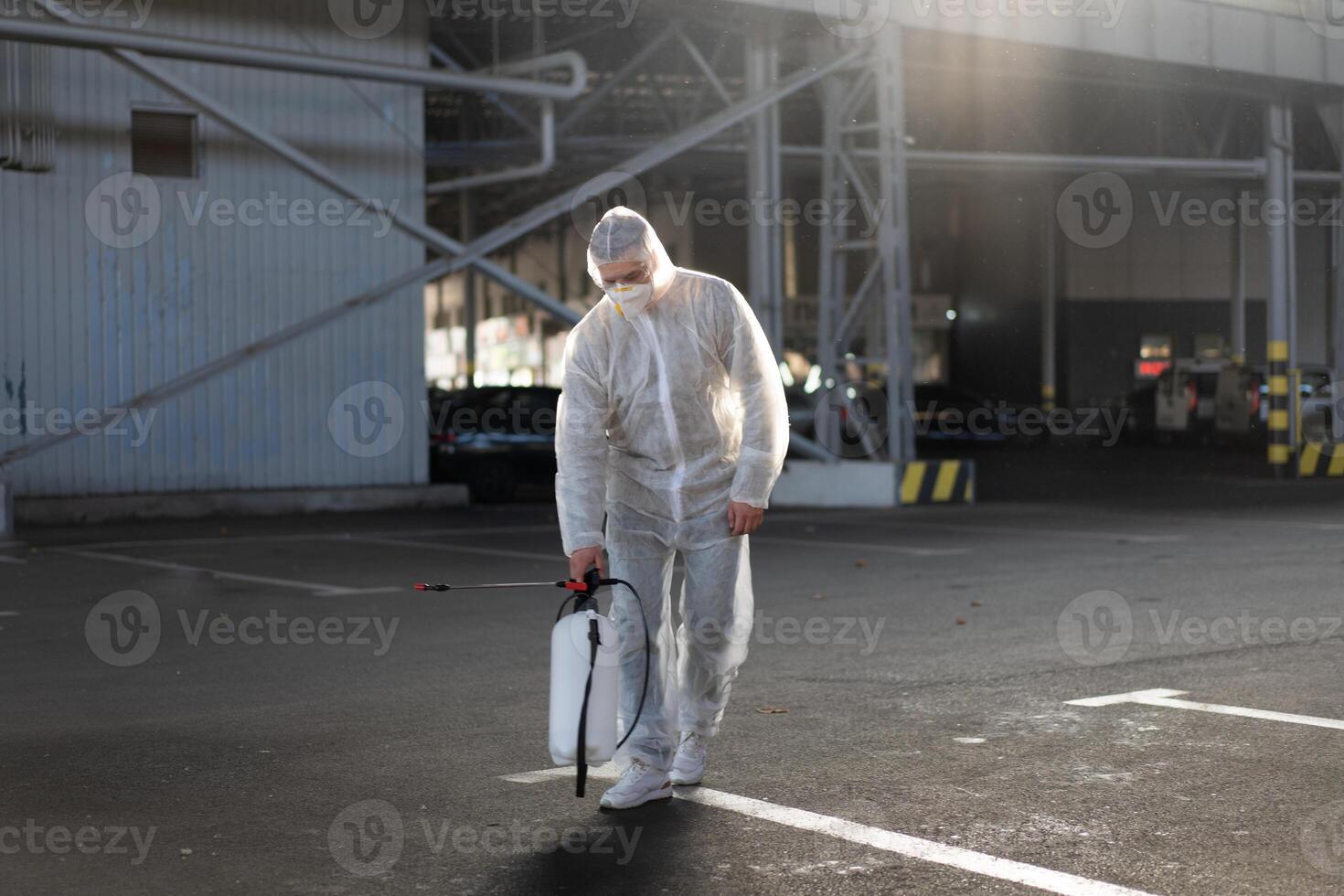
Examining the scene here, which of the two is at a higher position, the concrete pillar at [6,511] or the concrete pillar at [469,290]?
the concrete pillar at [469,290]

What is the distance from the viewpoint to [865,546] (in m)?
15.1

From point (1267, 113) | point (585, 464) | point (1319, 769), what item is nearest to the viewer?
point (585, 464)

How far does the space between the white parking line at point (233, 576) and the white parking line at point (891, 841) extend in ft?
19.9

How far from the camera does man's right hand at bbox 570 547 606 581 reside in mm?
5414

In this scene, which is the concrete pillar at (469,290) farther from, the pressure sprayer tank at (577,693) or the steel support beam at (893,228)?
the pressure sprayer tank at (577,693)

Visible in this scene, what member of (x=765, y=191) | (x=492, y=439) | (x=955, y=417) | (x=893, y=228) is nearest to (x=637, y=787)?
(x=893, y=228)

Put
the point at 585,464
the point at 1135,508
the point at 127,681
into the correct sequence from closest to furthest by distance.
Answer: the point at 585,464 < the point at 127,681 < the point at 1135,508

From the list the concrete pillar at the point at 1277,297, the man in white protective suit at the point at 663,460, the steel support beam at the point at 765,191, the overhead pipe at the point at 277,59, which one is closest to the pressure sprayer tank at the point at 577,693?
the man in white protective suit at the point at 663,460

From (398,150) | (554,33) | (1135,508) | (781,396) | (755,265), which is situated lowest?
(1135,508)

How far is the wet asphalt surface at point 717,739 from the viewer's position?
4852 mm

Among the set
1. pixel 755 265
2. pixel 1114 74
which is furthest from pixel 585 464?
pixel 1114 74

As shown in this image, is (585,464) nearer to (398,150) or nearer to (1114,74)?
(398,150)

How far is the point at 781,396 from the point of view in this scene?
5.72 metres

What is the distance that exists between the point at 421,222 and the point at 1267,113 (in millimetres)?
13100
